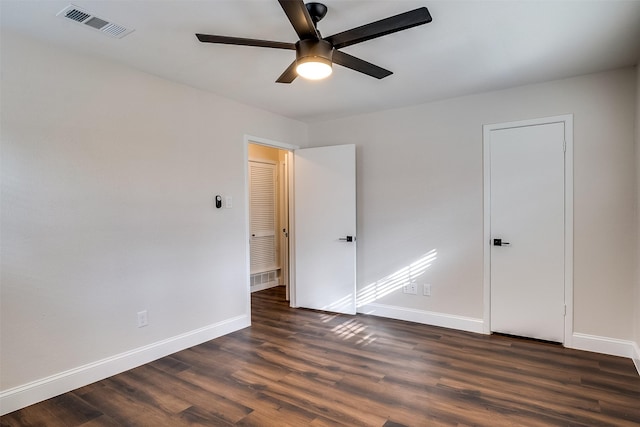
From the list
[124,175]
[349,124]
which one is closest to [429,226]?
[349,124]

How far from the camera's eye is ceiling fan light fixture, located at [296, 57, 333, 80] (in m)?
1.95

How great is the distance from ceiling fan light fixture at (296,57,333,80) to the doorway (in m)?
3.39

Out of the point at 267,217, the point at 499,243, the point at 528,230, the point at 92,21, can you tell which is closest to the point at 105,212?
the point at 92,21

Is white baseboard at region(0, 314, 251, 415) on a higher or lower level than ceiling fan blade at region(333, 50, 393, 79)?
lower

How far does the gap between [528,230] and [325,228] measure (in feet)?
7.19

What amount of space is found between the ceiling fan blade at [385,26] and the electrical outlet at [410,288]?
2.82 metres

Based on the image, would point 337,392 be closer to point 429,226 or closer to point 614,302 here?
point 429,226

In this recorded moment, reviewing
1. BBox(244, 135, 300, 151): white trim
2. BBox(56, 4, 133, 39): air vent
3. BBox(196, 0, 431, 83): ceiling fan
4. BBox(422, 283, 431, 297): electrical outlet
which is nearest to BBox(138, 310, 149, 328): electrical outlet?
BBox(244, 135, 300, 151): white trim

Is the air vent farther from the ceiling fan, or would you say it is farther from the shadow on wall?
the shadow on wall

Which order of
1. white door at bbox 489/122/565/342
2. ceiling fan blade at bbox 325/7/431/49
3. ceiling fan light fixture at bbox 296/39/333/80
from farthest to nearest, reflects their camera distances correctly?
white door at bbox 489/122/565/342
ceiling fan light fixture at bbox 296/39/333/80
ceiling fan blade at bbox 325/7/431/49

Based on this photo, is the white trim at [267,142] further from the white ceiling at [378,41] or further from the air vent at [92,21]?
the air vent at [92,21]

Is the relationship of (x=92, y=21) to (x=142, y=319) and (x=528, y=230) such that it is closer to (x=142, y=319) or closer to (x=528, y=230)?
(x=142, y=319)

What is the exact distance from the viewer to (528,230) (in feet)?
11.0

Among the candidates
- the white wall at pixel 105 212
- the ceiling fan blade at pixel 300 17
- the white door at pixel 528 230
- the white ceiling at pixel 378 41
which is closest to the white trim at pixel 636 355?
the white door at pixel 528 230
